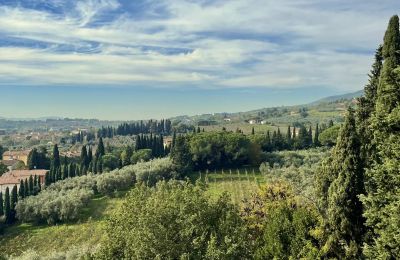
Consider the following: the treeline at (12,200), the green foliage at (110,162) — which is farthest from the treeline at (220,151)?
the treeline at (12,200)

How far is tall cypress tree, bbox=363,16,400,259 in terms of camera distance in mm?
18531

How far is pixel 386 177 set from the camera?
781 inches

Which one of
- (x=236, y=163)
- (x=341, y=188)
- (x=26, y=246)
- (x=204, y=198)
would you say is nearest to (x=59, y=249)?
(x=26, y=246)

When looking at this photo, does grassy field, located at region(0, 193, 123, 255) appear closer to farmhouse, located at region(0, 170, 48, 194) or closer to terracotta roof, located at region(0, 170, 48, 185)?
farmhouse, located at region(0, 170, 48, 194)

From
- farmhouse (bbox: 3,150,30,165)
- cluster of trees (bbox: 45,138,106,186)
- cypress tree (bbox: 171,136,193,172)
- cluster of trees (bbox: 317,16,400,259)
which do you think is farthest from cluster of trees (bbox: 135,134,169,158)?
cluster of trees (bbox: 317,16,400,259)

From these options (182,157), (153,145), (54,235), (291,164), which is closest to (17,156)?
(153,145)

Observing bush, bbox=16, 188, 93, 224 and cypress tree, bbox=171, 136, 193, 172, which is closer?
bush, bbox=16, 188, 93, 224

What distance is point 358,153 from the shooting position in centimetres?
2189

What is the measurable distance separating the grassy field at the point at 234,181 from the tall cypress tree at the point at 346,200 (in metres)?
47.8

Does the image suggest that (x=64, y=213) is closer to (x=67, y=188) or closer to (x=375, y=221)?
(x=67, y=188)

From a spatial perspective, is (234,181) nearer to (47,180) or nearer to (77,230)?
(77,230)

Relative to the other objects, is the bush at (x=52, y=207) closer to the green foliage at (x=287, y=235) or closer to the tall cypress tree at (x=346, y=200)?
the green foliage at (x=287, y=235)

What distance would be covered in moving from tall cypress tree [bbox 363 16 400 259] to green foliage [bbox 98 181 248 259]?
258 inches

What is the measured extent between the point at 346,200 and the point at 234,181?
211ft
